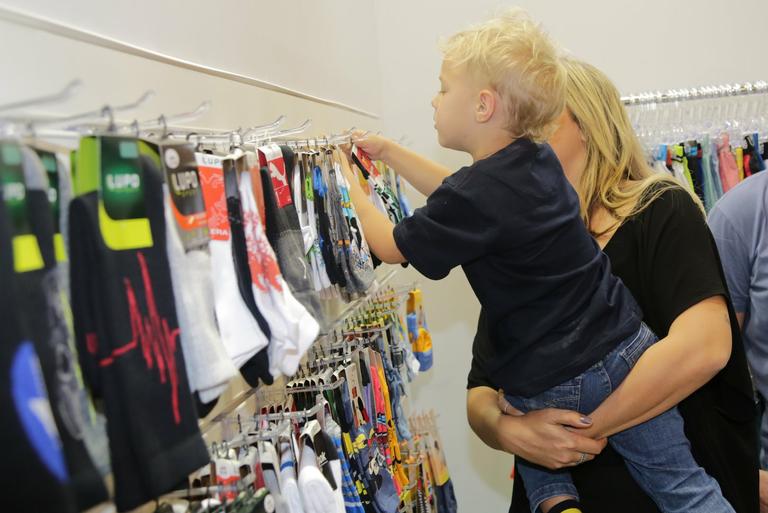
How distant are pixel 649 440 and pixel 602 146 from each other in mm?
715

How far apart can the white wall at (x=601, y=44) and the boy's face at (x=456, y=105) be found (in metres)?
2.21

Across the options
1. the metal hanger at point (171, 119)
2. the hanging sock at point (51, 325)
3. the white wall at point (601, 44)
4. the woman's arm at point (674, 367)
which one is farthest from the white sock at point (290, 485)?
the white wall at point (601, 44)

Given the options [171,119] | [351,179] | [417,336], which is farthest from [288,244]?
[417,336]

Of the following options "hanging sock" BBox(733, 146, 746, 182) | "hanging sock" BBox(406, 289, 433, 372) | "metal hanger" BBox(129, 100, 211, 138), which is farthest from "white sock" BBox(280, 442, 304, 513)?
"hanging sock" BBox(733, 146, 746, 182)

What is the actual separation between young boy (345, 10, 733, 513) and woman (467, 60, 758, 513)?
0.06 m

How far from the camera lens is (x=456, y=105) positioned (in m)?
1.56

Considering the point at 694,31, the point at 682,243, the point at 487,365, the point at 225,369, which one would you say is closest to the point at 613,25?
the point at 694,31

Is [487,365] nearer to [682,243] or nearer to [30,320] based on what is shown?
Answer: [682,243]

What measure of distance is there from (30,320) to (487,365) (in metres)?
1.15

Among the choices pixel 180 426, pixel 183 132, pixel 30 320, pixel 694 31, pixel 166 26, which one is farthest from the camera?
pixel 694 31

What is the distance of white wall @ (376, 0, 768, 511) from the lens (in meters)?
3.77

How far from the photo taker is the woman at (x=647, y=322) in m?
1.59

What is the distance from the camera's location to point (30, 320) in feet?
2.26

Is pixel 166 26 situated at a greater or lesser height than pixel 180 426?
greater
